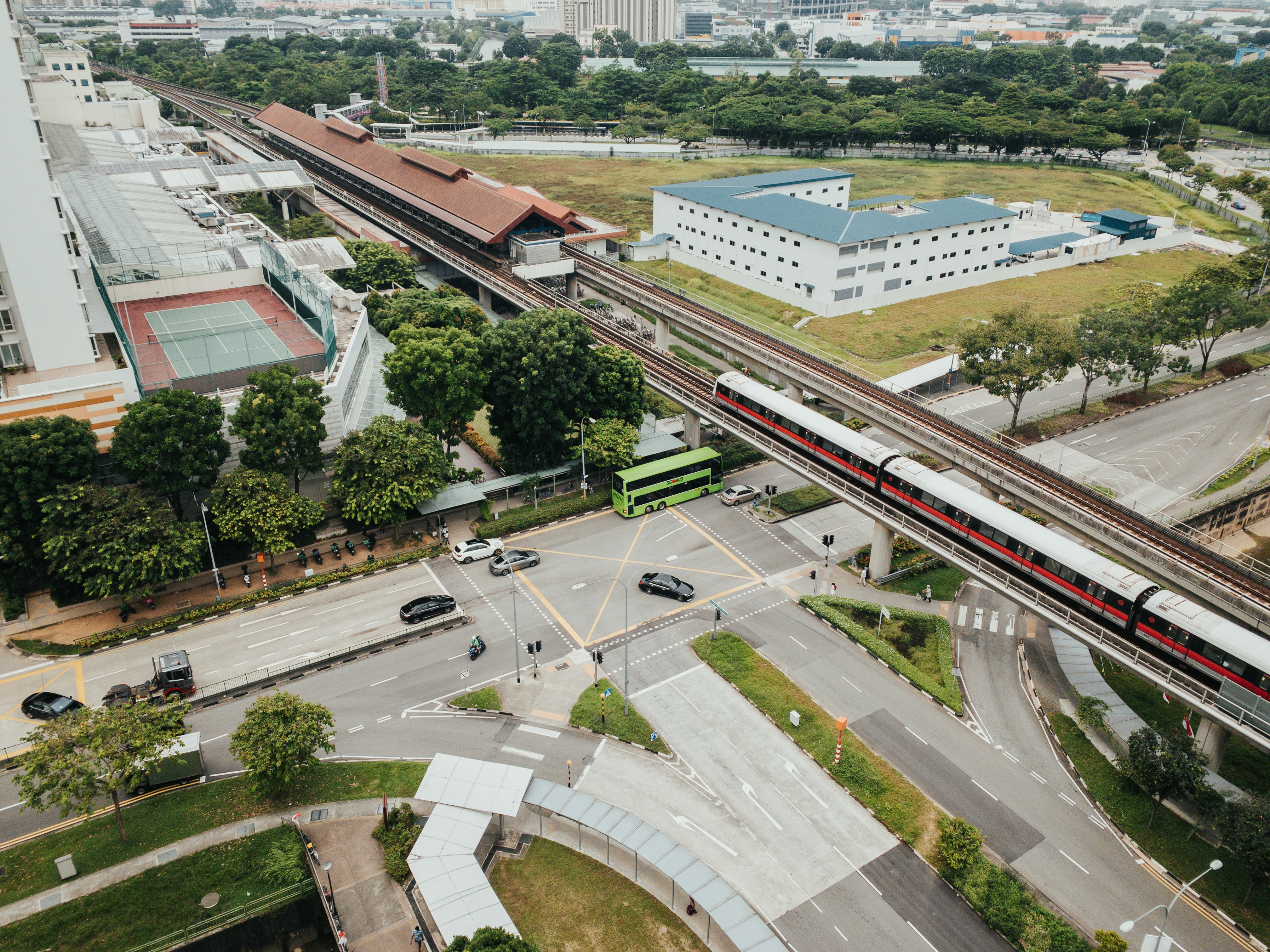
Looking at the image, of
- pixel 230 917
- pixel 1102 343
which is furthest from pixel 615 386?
pixel 230 917

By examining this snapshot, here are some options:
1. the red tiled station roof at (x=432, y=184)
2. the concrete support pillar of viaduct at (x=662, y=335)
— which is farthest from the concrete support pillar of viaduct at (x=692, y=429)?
the red tiled station roof at (x=432, y=184)

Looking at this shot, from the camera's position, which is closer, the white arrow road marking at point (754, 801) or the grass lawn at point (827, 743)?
the grass lawn at point (827, 743)

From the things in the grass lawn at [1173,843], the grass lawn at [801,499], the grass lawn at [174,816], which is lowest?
the grass lawn at [1173,843]

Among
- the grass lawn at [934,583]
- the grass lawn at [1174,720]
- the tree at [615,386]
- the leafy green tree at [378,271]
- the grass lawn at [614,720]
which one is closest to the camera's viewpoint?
the grass lawn at [1174,720]

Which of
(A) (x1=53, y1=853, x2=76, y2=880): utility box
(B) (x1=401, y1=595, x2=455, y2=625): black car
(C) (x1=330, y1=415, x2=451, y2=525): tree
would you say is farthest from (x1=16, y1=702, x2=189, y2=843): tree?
(C) (x1=330, y1=415, x2=451, y2=525): tree

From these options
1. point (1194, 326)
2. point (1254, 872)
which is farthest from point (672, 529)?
point (1194, 326)

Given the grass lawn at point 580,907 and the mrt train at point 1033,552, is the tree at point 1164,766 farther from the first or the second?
the grass lawn at point 580,907

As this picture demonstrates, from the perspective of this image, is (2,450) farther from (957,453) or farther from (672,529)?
(957,453)
